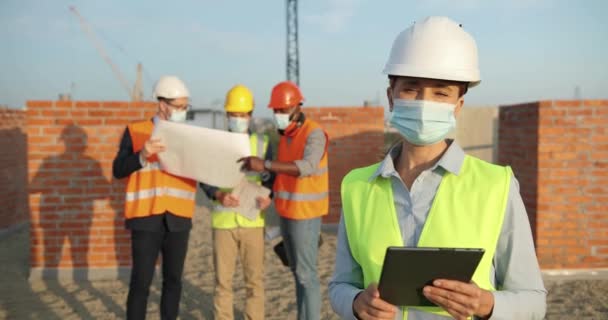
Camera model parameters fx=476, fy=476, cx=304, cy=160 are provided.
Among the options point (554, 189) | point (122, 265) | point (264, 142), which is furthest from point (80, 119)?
point (554, 189)

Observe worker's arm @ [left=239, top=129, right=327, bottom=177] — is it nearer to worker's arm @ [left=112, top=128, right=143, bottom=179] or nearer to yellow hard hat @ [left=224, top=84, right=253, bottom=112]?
yellow hard hat @ [left=224, top=84, right=253, bottom=112]

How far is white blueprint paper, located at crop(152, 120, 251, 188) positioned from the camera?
11.5 ft

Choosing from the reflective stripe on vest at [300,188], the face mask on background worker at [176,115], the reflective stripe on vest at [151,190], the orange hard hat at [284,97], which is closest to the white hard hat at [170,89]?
the face mask on background worker at [176,115]

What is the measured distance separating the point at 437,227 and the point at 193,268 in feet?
18.0

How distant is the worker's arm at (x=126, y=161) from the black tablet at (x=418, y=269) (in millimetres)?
2574

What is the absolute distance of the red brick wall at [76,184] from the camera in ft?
18.5

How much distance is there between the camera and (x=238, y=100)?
401 cm

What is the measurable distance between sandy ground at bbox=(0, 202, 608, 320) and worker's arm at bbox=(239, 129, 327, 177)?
1.78 meters

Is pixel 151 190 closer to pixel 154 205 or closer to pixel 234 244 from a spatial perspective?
pixel 154 205

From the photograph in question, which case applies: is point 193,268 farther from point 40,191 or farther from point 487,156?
point 487,156

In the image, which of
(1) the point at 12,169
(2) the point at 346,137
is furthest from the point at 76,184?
(2) the point at 346,137

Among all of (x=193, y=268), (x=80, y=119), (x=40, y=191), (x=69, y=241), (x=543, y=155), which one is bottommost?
(x=193, y=268)

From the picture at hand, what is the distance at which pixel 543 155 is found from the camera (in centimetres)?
554

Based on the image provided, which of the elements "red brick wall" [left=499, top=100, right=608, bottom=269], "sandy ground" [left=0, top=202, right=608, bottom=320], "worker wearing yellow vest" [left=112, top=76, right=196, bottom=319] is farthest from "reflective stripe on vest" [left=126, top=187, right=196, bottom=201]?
"red brick wall" [left=499, top=100, right=608, bottom=269]
